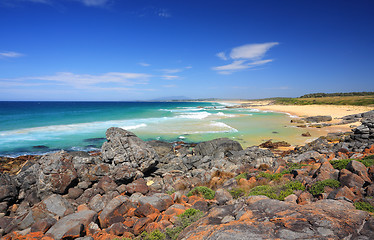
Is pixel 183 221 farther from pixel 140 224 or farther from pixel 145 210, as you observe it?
pixel 145 210

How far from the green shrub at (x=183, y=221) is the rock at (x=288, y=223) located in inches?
24.3

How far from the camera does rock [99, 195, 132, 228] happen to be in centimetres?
767

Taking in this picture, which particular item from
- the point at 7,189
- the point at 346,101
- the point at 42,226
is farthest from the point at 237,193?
the point at 346,101

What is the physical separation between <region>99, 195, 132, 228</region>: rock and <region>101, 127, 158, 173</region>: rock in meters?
5.79

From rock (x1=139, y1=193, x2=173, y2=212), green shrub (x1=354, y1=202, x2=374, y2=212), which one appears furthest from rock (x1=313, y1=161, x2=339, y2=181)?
rock (x1=139, y1=193, x2=173, y2=212)

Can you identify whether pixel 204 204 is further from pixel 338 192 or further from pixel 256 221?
pixel 338 192

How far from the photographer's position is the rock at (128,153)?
14375 mm

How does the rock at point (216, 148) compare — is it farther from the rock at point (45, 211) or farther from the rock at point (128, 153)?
the rock at point (45, 211)

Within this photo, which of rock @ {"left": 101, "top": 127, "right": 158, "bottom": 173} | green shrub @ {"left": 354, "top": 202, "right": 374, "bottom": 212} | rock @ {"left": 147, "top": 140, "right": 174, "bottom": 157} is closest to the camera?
green shrub @ {"left": 354, "top": 202, "right": 374, "bottom": 212}

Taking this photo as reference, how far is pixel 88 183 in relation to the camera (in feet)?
41.0

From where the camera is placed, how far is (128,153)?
47.7 ft

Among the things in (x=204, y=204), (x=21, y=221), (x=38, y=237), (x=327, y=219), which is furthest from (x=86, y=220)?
(x=327, y=219)

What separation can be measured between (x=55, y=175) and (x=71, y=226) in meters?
5.97

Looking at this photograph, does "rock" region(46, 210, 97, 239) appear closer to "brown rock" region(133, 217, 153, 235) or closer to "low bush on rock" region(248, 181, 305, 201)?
"brown rock" region(133, 217, 153, 235)
